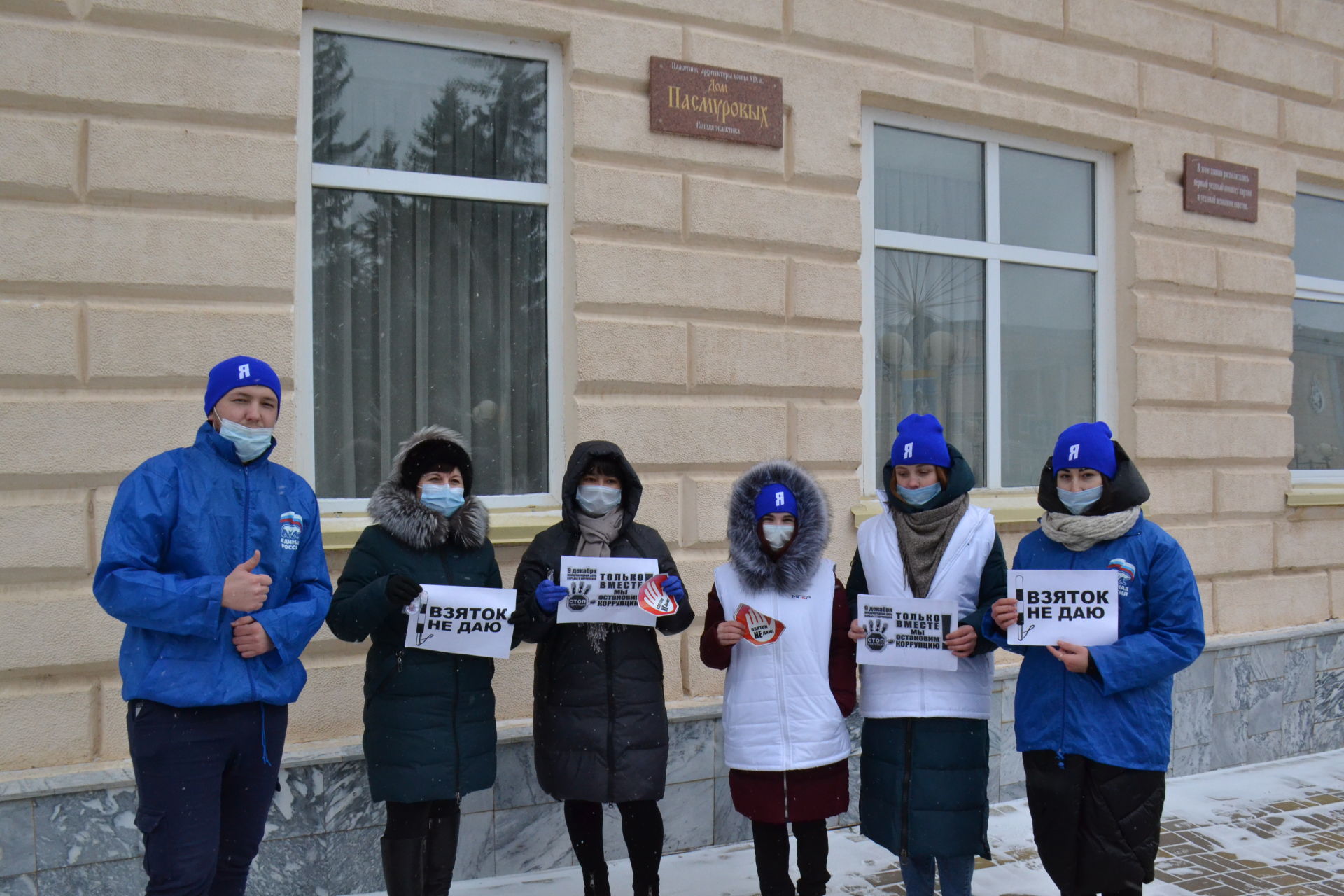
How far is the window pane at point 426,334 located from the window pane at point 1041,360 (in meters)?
2.88

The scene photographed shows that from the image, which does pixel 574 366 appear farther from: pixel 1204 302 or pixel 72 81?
pixel 1204 302

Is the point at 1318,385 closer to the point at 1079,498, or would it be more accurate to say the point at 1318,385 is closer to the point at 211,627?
the point at 1079,498

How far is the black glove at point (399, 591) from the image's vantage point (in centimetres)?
321

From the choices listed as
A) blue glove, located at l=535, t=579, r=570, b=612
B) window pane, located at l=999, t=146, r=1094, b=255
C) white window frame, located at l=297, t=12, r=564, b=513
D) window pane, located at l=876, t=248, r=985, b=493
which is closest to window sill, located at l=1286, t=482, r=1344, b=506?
window pane, located at l=999, t=146, r=1094, b=255

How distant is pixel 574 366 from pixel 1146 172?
3859 mm

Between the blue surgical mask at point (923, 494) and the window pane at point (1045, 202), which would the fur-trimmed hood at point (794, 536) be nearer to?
the blue surgical mask at point (923, 494)

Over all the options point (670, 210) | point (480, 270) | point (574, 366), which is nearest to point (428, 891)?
point (574, 366)

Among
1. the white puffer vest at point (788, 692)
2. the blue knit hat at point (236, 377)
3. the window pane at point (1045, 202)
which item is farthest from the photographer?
the window pane at point (1045, 202)

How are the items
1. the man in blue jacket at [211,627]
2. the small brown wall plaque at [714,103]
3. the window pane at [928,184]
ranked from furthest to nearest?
the window pane at [928,184]
the small brown wall plaque at [714,103]
the man in blue jacket at [211,627]

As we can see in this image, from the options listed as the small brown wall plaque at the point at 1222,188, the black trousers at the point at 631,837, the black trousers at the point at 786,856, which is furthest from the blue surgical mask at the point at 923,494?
the small brown wall plaque at the point at 1222,188

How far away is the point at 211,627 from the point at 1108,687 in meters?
2.59

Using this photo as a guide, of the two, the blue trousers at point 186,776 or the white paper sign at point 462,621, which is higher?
the white paper sign at point 462,621

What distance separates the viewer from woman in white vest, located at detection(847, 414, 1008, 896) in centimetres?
346

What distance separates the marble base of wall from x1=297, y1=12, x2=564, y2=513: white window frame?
3.79 feet
